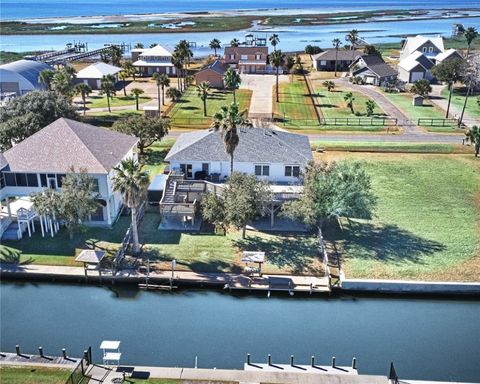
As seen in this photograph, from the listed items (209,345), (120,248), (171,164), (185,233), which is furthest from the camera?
(171,164)

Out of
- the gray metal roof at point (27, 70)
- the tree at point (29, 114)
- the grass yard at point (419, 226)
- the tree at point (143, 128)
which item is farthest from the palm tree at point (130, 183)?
the gray metal roof at point (27, 70)

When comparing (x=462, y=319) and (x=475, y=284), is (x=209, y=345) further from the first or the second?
(x=475, y=284)

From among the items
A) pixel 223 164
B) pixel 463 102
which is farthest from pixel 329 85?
pixel 223 164

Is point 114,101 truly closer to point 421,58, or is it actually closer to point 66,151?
point 66,151

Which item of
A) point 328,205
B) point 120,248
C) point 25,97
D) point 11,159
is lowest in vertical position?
point 120,248

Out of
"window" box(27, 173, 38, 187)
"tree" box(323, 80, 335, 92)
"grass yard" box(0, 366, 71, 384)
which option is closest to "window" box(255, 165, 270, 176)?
"window" box(27, 173, 38, 187)

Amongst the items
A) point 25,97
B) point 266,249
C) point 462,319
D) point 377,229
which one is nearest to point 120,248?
point 266,249
